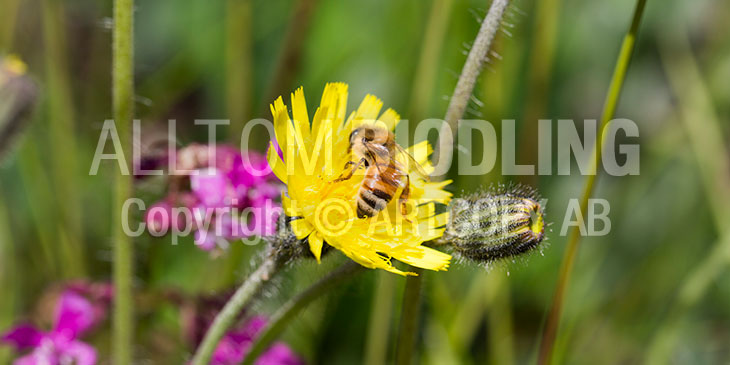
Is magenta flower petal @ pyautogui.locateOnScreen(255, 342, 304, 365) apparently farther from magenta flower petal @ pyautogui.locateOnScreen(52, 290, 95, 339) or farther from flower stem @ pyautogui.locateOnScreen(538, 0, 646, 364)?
flower stem @ pyautogui.locateOnScreen(538, 0, 646, 364)

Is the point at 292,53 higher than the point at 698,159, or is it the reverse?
the point at 292,53

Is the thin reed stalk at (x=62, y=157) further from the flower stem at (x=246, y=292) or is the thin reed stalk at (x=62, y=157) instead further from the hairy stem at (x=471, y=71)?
the hairy stem at (x=471, y=71)

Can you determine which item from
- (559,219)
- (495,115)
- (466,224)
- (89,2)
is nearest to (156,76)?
(89,2)

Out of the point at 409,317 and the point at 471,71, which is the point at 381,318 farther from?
the point at 471,71

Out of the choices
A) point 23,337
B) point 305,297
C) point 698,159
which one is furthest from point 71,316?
point 698,159

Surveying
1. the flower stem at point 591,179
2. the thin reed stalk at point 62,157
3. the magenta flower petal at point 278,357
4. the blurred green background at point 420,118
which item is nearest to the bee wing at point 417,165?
the flower stem at point 591,179

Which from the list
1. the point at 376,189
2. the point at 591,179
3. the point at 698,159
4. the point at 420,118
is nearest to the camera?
the point at 376,189
